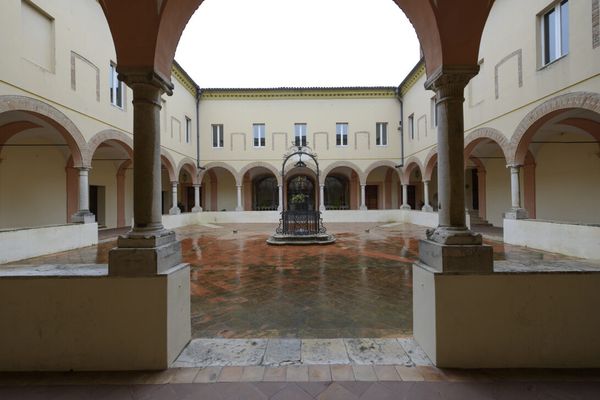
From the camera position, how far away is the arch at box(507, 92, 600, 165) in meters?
6.79

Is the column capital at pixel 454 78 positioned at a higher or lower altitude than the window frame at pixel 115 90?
lower

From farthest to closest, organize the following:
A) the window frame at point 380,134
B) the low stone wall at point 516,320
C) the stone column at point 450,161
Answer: the window frame at point 380,134 < the stone column at point 450,161 < the low stone wall at point 516,320

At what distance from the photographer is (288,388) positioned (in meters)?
2.12

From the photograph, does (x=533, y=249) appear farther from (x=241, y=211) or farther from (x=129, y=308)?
(x=241, y=211)

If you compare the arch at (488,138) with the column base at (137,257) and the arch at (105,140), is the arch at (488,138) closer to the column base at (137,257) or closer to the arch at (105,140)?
the column base at (137,257)

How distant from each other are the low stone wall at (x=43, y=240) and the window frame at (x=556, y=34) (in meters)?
14.5

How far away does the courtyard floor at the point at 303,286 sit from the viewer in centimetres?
323

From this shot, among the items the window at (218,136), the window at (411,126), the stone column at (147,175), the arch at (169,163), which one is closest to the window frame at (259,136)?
the window at (218,136)

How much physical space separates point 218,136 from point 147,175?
17161mm

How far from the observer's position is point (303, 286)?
5000mm

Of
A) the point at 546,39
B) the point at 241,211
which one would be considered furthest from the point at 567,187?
the point at 241,211

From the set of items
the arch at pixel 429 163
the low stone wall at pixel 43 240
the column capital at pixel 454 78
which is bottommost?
the low stone wall at pixel 43 240

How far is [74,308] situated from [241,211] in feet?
52.0

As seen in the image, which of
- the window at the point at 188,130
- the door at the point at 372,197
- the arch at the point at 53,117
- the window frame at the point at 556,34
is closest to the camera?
the arch at the point at 53,117
